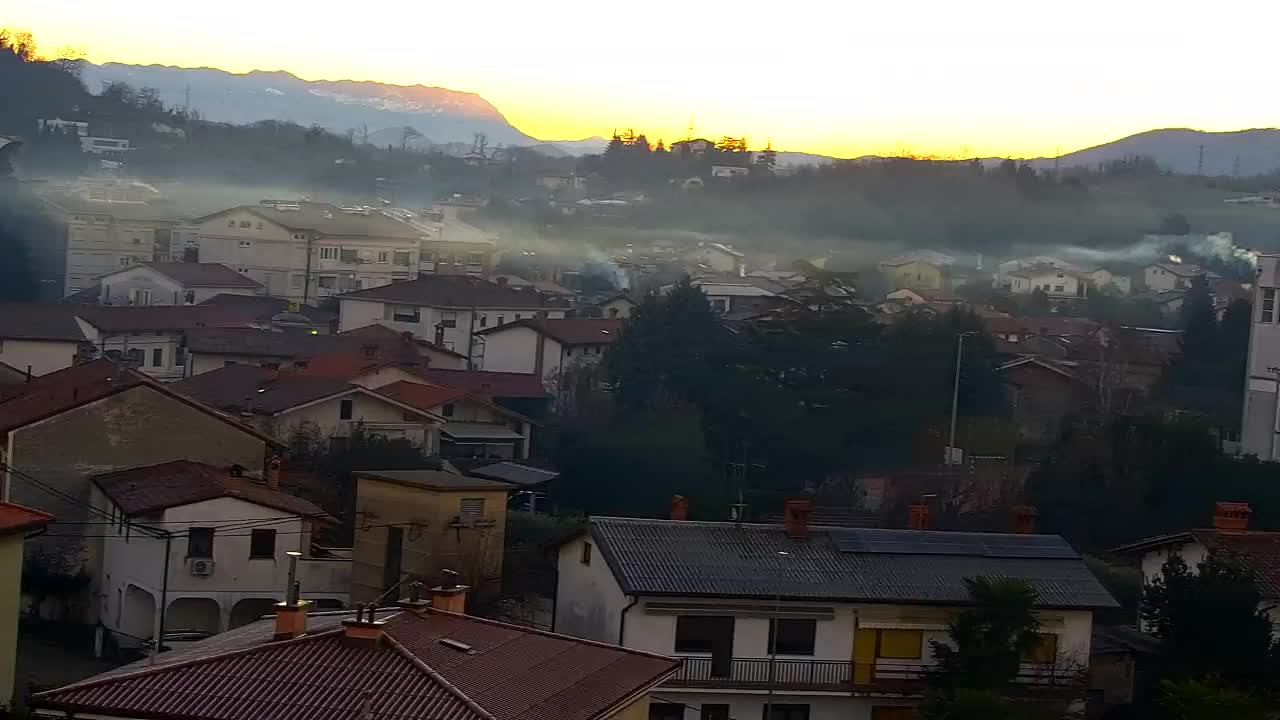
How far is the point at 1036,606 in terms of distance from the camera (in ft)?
51.2

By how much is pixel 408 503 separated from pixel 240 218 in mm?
34793

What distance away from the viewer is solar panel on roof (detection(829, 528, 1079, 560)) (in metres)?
16.4

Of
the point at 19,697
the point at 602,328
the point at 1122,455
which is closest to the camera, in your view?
the point at 19,697

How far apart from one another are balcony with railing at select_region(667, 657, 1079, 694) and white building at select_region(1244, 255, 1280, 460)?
39.6 ft

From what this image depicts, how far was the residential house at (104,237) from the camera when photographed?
5112cm

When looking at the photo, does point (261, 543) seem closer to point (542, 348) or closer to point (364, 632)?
point (364, 632)

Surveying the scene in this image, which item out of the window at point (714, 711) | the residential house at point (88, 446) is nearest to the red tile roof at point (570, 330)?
the residential house at point (88, 446)

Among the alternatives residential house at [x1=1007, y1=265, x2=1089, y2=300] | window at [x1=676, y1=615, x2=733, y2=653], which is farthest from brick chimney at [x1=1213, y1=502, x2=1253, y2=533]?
residential house at [x1=1007, y1=265, x2=1089, y2=300]

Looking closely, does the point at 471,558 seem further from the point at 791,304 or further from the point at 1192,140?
the point at 1192,140

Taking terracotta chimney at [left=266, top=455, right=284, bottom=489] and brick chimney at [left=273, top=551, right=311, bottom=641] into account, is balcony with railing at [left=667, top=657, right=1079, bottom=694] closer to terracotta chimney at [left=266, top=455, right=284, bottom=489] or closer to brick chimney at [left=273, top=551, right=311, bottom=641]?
brick chimney at [left=273, top=551, right=311, bottom=641]

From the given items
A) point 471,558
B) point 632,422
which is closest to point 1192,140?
point 632,422

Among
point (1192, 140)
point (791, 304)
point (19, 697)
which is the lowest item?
point (19, 697)

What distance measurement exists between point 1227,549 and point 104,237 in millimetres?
40328

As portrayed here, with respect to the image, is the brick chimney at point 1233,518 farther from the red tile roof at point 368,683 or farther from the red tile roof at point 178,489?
the red tile roof at point 368,683
